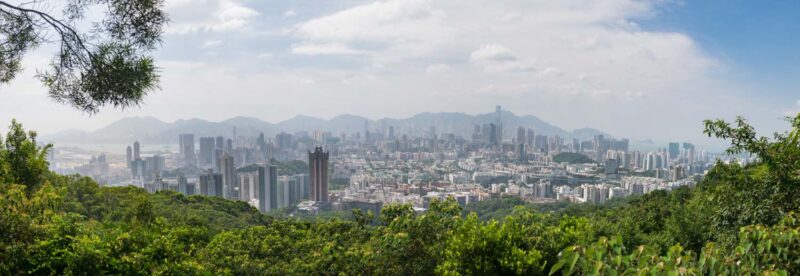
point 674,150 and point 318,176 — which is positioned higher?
point 674,150

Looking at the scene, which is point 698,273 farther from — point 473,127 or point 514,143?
point 473,127

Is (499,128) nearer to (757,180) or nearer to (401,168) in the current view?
(401,168)

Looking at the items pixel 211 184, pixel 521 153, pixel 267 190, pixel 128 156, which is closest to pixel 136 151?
pixel 128 156

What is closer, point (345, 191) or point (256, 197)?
point (256, 197)

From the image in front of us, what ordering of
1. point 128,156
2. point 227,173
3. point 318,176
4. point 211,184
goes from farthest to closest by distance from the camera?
1. point 128,156
2. point 227,173
3. point 318,176
4. point 211,184

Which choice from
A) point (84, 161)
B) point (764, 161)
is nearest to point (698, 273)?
point (764, 161)

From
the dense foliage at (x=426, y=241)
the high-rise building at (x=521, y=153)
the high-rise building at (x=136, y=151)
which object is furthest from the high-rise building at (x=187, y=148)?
the dense foliage at (x=426, y=241)
